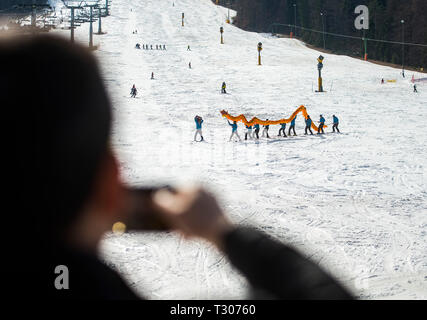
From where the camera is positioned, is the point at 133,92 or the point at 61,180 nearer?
the point at 61,180

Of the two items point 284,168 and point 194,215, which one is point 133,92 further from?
point 194,215

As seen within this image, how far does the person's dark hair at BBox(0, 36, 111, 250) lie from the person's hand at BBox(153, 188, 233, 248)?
31cm

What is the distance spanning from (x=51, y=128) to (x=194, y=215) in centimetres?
53

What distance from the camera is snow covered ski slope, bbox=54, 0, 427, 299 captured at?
2.20 metres

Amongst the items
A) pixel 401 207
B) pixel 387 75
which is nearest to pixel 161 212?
pixel 401 207

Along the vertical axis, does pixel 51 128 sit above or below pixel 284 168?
above

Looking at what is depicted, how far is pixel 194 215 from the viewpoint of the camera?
49.4 inches

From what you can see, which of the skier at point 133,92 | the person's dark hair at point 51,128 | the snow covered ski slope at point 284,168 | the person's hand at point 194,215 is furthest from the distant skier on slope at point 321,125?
the person's dark hair at point 51,128

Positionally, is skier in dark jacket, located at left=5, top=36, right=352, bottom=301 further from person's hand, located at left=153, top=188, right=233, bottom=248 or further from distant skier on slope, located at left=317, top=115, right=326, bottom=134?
distant skier on slope, located at left=317, top=115, right=326, bottom=134

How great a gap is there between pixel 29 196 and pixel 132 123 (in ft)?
60.5

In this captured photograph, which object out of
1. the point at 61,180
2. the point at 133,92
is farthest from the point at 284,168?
the point at 133,92

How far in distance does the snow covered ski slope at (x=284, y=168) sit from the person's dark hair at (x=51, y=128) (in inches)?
3.5

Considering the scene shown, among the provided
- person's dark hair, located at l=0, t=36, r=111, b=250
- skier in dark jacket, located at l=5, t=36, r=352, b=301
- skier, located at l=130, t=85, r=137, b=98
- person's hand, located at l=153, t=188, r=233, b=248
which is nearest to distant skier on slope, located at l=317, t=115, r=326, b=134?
skier, located at l=130, t=85, r=137, b=98
